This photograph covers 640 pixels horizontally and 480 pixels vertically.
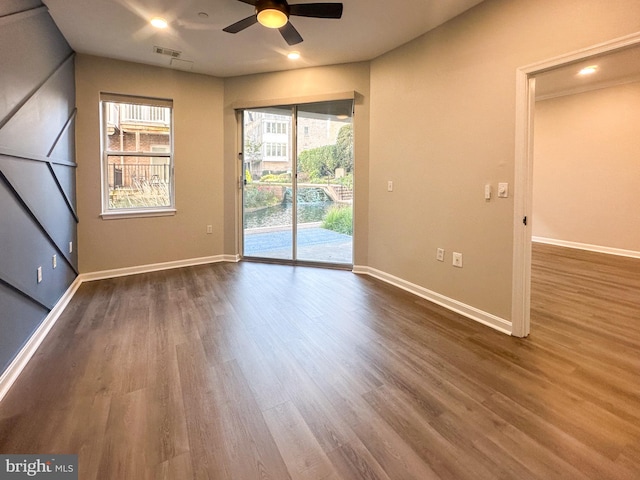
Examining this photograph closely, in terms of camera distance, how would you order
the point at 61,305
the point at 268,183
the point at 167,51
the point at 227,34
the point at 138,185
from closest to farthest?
the point at 61,305 < the point at 227,34 < the point at 167,51 < the point at 138,185 < the point at 268,183

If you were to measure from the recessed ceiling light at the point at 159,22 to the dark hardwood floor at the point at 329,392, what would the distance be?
9.02 feet

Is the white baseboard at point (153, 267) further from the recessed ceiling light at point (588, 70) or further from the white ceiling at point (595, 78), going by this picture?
the recessed ceiling light at point (588, 70)

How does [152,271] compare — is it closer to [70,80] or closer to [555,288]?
[70,80]

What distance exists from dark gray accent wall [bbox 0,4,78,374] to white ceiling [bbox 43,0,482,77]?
359mm

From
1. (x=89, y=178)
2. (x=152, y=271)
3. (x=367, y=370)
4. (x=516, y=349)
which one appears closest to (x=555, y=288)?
(x=516, y=349)

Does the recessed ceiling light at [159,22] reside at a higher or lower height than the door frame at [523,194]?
higher

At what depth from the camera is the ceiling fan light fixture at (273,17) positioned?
263 centimetres

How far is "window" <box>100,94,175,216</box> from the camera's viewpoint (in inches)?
170

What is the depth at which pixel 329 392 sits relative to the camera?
194cm

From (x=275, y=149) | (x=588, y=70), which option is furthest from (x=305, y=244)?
(x=588, y=70)

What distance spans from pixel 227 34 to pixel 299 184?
2.06 m

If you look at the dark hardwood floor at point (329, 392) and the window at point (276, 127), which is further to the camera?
the window at point (276, 127)

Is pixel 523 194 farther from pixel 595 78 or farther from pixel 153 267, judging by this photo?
pixel 153 267

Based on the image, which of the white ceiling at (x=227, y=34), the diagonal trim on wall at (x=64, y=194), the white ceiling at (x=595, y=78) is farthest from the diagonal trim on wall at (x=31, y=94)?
the white ceiling at (x=595, y=78)
